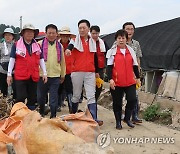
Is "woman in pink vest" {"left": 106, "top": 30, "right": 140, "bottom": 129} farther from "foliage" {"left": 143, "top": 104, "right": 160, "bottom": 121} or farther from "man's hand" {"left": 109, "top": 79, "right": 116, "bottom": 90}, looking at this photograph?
"foliage" {"left": 143, "top": 104, "right": 160, "bottom": 121}

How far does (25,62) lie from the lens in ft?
18.5

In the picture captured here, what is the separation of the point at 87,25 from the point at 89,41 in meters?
0.25

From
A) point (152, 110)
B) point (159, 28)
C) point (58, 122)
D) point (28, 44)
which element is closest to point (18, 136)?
point (58, 122)

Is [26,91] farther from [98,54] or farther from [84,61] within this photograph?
[98,54]

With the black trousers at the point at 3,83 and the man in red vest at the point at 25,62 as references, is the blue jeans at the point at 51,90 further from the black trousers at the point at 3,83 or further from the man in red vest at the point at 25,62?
the black trousers at the point at 3,83

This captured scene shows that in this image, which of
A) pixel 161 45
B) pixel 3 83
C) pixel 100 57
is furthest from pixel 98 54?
pixel 161 45

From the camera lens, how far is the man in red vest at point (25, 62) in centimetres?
562

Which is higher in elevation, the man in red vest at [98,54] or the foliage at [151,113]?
the man in red vest at [98,54]

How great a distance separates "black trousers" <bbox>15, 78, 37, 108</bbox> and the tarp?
157 inches

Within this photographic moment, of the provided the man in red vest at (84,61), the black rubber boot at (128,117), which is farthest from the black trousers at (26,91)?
the black rubber boot at (128,117)

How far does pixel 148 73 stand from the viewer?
34.4ft

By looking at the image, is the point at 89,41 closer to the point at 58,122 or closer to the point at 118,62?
the point at 118,62

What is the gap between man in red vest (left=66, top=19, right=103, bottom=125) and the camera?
5.84 m

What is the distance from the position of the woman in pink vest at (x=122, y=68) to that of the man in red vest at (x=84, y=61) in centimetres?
28
